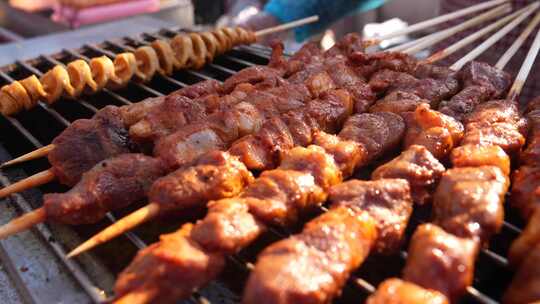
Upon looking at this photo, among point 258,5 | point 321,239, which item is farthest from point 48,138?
point 258,5

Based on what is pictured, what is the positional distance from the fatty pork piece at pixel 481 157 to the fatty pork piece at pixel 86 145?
6.26 feet

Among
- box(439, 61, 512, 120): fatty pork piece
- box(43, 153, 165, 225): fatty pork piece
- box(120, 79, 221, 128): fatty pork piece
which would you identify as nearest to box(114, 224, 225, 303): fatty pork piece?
box(43, 153, 165, 225): fatty pork piece

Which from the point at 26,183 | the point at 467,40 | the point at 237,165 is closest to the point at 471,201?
the point at 237,165

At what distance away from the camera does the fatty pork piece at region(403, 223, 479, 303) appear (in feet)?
6.39

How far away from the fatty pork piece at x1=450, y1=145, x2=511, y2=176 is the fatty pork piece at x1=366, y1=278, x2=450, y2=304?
3.03 feet

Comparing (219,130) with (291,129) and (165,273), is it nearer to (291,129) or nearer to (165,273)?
(291,129)

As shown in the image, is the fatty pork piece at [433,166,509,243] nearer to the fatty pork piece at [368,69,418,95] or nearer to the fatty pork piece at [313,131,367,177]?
the fatty pork piece at [313,131,367,177]

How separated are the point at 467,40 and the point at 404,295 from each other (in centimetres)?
305

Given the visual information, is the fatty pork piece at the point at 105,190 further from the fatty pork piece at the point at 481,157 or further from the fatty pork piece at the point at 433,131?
the fatty pork piece at the point at 481,157

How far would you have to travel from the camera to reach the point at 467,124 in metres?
3.02

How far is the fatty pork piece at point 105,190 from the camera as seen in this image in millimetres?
2387

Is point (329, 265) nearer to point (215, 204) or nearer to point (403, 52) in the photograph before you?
point (215, 204)

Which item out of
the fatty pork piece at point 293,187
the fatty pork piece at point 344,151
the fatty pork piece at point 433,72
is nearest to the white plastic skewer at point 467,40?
the fatty pork piece at point 433,72

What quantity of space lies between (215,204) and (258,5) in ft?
27.1
